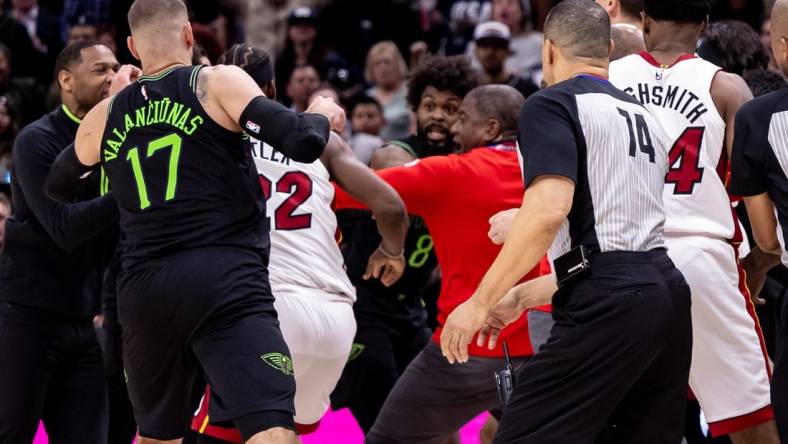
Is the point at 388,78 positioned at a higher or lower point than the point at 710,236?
lower

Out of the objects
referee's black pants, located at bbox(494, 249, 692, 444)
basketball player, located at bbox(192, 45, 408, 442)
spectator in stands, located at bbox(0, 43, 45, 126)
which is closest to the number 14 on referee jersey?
basketball player, located at bbox(192, 45, 408, 442)

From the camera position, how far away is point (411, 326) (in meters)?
6.80

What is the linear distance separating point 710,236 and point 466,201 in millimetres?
1146

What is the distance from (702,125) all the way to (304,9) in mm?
7649

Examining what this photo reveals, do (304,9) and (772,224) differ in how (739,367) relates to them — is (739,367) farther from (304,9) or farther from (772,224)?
(304,9)

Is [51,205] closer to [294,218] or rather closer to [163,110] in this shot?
[294,218]

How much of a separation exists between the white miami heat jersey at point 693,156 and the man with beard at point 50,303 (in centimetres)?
255

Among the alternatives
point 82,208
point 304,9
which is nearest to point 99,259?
point 82,208

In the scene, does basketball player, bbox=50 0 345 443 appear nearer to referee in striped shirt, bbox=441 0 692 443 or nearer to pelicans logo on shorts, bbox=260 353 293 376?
pelicans logo on shorts, bbox=260 353 293 376

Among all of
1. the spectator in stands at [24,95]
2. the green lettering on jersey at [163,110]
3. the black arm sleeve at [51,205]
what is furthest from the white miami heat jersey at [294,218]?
the spectator in stands at [24,95]

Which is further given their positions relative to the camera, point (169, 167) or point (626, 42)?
point (626, 42)

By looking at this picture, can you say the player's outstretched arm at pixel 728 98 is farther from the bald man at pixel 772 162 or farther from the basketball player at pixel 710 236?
the bald man at pixel 772 162

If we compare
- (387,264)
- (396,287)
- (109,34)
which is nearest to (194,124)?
(387,264)

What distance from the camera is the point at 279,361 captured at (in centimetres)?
454
